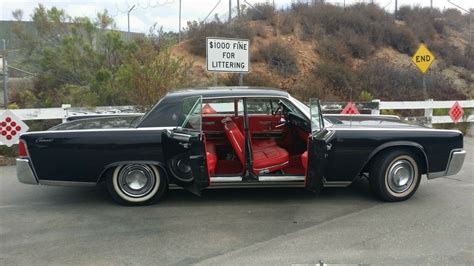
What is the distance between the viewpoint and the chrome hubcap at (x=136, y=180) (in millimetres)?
5348

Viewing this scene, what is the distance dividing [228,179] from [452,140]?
2.87 m

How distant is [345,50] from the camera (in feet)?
79.5

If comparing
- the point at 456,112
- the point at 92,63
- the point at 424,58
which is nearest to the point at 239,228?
the point at 456,112

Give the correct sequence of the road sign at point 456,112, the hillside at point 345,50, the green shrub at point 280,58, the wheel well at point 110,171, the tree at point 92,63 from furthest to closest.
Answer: the green shrub at point 280,58 < the hillside at point 345,50 < the road sign at point 456,112 < the tree at point 92,63 < the wheel well at point 110,171

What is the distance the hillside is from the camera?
18438 millimetres

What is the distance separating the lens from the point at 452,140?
18.5 ft

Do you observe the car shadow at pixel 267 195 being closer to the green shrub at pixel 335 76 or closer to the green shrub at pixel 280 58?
the green shrub at pixel 335 76

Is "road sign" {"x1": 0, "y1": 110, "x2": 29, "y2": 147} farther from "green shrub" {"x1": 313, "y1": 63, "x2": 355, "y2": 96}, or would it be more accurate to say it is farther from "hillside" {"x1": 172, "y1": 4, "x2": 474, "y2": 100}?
"green shrub" {"x1": 313, "y1": 63, "x2": 355, "y2": 96}

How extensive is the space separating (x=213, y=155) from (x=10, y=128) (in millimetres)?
4753

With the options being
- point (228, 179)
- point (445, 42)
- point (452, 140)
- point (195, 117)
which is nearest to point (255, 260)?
point (228, 179)

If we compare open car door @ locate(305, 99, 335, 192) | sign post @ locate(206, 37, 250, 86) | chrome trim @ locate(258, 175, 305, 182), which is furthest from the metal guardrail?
open car door @ locate(305, 99, 335, 192)

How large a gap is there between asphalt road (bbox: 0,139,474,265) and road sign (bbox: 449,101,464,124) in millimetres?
6638

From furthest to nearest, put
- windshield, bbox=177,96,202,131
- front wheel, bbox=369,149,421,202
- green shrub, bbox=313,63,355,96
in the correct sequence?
green shrub, bbox=313,63,355,96 < front wheel, bbox=369,149,421,202 < windshield, bbox=177,96,202,131

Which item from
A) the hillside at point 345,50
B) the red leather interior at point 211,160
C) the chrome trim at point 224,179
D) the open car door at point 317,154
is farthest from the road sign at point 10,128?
the hillside at point 345,50
